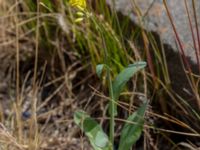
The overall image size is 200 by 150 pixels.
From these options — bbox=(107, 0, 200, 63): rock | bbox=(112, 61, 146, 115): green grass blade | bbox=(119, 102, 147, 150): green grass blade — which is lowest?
bbox=(119, 102, 147, 150): green grass blade

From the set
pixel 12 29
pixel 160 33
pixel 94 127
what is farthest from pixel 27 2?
pixel 94 127

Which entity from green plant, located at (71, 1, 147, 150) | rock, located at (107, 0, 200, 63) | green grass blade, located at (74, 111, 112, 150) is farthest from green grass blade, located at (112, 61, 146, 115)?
rock, located at (107, 0, 200, 63)

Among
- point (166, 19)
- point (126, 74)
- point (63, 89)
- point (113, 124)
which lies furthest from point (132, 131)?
point (63, 89)

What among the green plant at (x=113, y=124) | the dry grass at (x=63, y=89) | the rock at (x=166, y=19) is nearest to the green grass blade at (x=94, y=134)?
the green plant at (x=113, y=124)

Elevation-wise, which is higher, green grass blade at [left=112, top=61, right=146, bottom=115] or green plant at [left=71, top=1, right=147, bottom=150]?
green grass blade at [left=112, top=61, right=146, bottom=115]

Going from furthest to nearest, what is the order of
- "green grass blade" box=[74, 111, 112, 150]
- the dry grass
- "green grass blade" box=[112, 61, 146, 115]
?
the dry grass < "green grass blade" box=[74, 111, 112, 150] < "green grass blade" box=[112, 61, 146, 115]

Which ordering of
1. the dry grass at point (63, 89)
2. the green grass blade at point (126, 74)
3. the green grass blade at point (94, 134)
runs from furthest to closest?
1. the dry grass at point (63, 89)
2. the green grass blade at point (94, 134)
3. the green grass blade at point (126, 74)

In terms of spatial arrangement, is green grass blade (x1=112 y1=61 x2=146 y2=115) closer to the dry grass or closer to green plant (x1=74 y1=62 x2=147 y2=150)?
green plant (x1=74 y1=62 x2=147 y2=150)

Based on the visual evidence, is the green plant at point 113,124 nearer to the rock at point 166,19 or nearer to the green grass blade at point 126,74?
the green grass blade at point 126,74

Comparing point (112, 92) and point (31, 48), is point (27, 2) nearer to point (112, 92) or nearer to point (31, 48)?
point (31, 48)

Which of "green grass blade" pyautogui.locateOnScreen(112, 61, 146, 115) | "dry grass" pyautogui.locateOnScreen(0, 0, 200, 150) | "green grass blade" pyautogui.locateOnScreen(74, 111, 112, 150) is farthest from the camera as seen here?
"dry grass" pyautogui.locateOnScreen(0, 0, 200, 150)

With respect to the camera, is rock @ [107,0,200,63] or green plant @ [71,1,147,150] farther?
rock @ [107,0,200,63]
